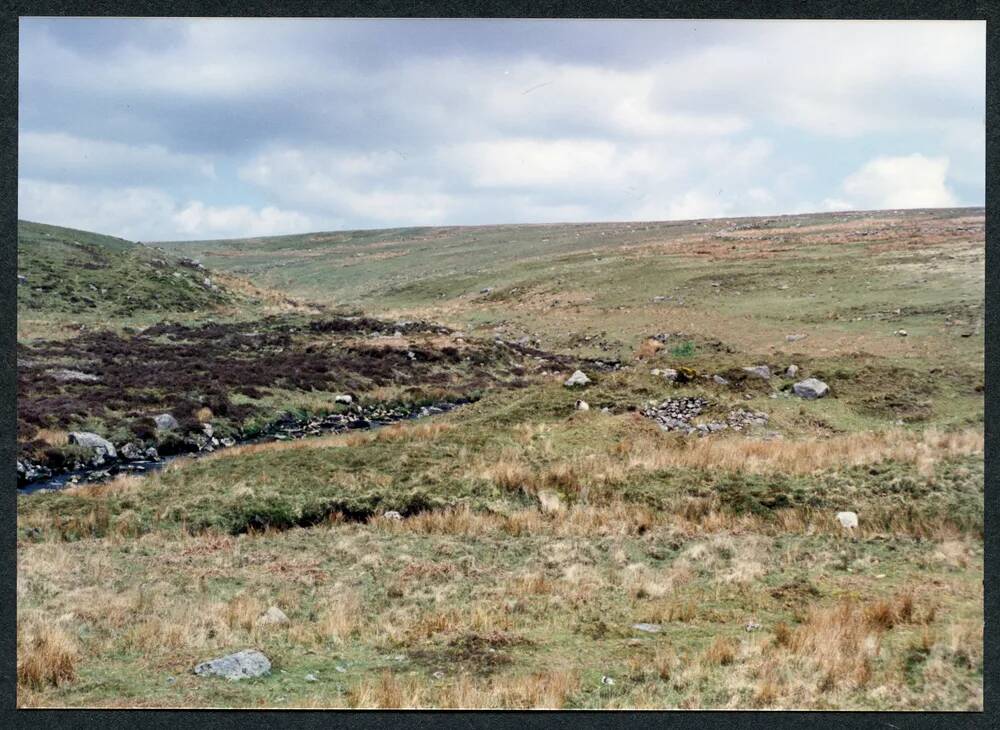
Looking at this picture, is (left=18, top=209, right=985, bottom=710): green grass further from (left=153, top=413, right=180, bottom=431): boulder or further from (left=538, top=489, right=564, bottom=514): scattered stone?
(left=153, top=413, right=180, bottom=431): boulder

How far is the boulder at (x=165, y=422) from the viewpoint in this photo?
19688 millimetres

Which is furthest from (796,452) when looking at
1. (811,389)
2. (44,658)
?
(44,658)

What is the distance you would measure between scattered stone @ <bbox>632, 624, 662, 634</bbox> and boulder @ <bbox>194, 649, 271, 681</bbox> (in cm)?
401

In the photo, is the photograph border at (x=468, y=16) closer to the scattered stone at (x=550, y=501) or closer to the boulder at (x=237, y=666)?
the boulder at (x=237, y=666)

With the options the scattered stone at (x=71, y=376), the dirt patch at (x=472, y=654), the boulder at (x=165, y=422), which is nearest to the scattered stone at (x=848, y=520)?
the dirt patch at (x=472, y=654)

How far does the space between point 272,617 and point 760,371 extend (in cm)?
1445

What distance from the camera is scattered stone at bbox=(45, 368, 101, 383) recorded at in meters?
23.3

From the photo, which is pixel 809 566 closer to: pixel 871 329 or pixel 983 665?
pixel 983 665

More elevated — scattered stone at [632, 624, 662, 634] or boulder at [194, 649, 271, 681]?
boulder at [194, 649, 271, 681]

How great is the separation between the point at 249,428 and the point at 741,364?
48.4 ft

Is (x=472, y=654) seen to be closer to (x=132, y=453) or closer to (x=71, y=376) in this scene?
(x=132, y=453)

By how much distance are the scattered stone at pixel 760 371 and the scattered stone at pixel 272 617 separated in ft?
46.2

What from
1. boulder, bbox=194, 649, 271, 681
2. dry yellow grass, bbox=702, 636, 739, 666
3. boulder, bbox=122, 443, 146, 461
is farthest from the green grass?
boulder, bbox=122, 443, 146, 461

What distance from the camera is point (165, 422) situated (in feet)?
65.3
